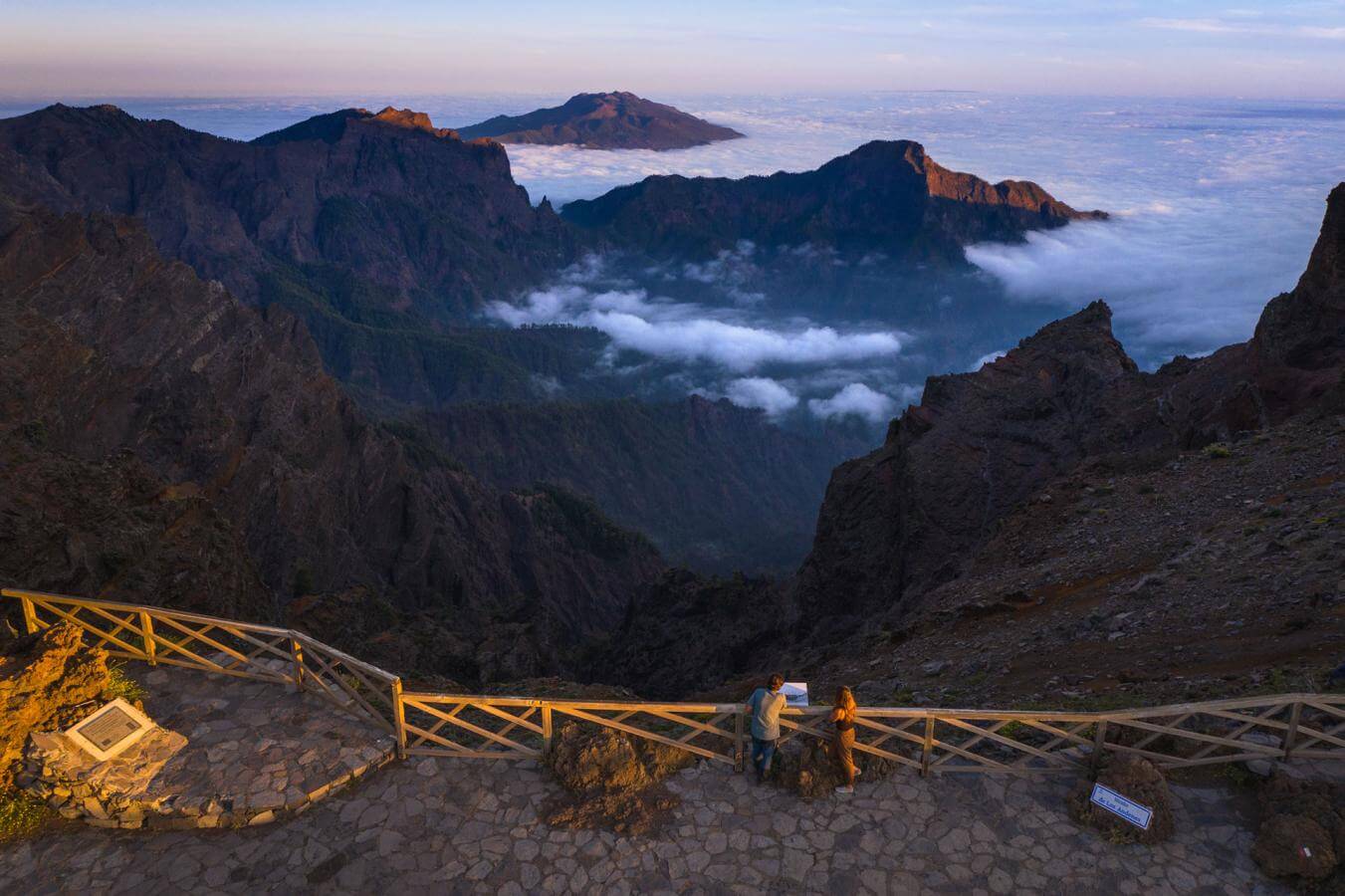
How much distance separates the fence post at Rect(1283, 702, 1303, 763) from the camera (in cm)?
1323

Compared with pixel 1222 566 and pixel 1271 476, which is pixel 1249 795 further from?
pixel 1271 476

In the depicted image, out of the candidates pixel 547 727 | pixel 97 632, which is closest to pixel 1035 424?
pixel 547 727

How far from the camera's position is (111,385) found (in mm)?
63156

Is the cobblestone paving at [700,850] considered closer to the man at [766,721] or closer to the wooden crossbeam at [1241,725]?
the man at [766,721]

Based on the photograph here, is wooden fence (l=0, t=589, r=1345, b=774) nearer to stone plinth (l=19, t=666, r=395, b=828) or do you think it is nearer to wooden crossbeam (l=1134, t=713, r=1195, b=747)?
wooden crossbeam (l=1134, t=713, r=1195, b=747)

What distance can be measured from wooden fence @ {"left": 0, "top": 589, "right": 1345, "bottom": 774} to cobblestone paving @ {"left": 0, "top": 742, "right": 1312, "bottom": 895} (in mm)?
530

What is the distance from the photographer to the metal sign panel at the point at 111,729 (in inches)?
540

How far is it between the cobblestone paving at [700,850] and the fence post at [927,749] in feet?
0.57

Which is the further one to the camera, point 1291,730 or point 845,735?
point 845,735

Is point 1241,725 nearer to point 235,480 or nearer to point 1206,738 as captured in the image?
point 1206,738

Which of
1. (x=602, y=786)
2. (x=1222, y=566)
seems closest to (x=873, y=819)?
(x=602, y=786)

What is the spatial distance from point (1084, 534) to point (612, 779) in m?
20.6

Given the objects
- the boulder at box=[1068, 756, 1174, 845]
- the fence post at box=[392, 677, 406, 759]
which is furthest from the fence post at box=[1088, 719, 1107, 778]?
the fence post at box=[392, 677, 406, 759]

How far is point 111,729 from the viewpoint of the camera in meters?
14.1
